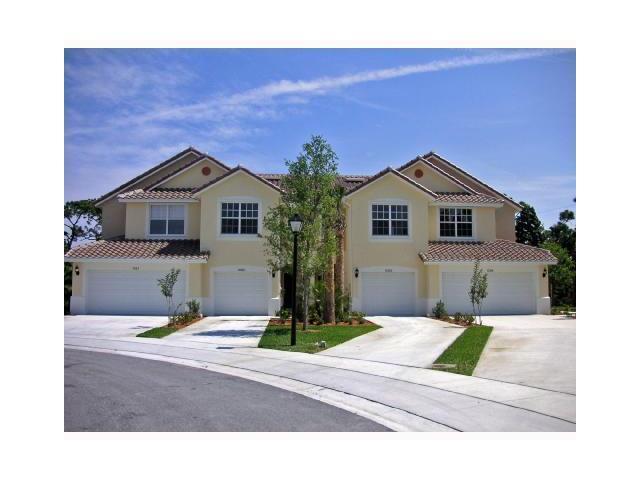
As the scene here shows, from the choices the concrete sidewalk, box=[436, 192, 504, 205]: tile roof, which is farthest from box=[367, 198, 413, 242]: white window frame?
the concrete sidewalk

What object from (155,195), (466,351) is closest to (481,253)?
(466,351)

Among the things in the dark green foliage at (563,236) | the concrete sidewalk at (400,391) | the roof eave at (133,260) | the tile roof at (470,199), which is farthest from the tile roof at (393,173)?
the dark green foliage at (563,236)

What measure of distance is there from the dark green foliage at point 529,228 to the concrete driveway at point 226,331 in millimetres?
19383

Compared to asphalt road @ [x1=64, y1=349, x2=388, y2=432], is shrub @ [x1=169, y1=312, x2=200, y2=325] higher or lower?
lower

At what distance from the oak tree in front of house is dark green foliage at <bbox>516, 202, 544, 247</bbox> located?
20186 mm

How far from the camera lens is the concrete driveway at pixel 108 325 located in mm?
17375

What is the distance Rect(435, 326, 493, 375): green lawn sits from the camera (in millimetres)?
11172

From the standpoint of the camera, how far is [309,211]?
18047 millimetres

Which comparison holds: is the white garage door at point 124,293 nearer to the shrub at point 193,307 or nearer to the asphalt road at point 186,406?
the shrub at point 193,307

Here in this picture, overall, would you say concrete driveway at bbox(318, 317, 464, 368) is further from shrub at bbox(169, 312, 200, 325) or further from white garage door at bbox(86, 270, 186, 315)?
white garage door at bbox(86, 270, 186, 315)

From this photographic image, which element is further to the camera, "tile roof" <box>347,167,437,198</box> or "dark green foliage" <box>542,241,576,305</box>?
"dark green foliage" <box>542,241,576,305</box>

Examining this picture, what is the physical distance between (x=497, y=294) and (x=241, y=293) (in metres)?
10.3

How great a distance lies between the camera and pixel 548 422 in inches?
293
